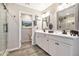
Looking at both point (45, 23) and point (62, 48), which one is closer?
point (62, 48)

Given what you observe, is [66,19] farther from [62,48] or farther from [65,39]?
[62,48]

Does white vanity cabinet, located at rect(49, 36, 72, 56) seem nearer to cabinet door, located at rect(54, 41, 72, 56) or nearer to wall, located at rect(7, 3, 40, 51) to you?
cabinet door, located at rect(54, 41, 72, 56)

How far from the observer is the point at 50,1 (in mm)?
1340

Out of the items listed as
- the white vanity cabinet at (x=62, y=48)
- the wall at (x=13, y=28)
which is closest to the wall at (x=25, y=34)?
the wall at (x=13, y=28)

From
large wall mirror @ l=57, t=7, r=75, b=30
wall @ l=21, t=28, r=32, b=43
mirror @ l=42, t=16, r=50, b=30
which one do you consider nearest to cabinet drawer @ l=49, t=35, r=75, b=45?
large wall mirror @ l=57, t=7, r=75, b=30

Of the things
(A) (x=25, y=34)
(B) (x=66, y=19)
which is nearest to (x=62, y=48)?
(B) (x=66, y=19)

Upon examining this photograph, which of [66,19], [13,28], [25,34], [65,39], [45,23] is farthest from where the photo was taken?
[25,34]

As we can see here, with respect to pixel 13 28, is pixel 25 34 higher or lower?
lower

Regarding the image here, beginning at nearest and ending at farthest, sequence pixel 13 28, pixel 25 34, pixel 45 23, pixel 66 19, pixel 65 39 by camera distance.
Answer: pixel 65 39
pixel 66 19
pixel 13 28
pixel 45 23
pixel 25 34

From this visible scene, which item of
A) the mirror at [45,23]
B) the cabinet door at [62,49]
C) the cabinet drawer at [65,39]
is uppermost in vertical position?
the mirror at [45,23]

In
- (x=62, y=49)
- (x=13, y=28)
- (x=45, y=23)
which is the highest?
(x=45, y=23)

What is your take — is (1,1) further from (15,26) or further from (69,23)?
(69,23)

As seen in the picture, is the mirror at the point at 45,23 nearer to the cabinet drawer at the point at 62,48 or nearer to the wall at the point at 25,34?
the cabinet drawer at the point at 62,48

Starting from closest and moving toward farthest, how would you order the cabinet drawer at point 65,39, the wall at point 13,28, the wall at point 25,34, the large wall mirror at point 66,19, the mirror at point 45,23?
the cabinet drawer at point 65,39
the large wall mirror at point 66,19
the wall at point 13,28
the mirror at point 45,23
the wall at point 25,34
